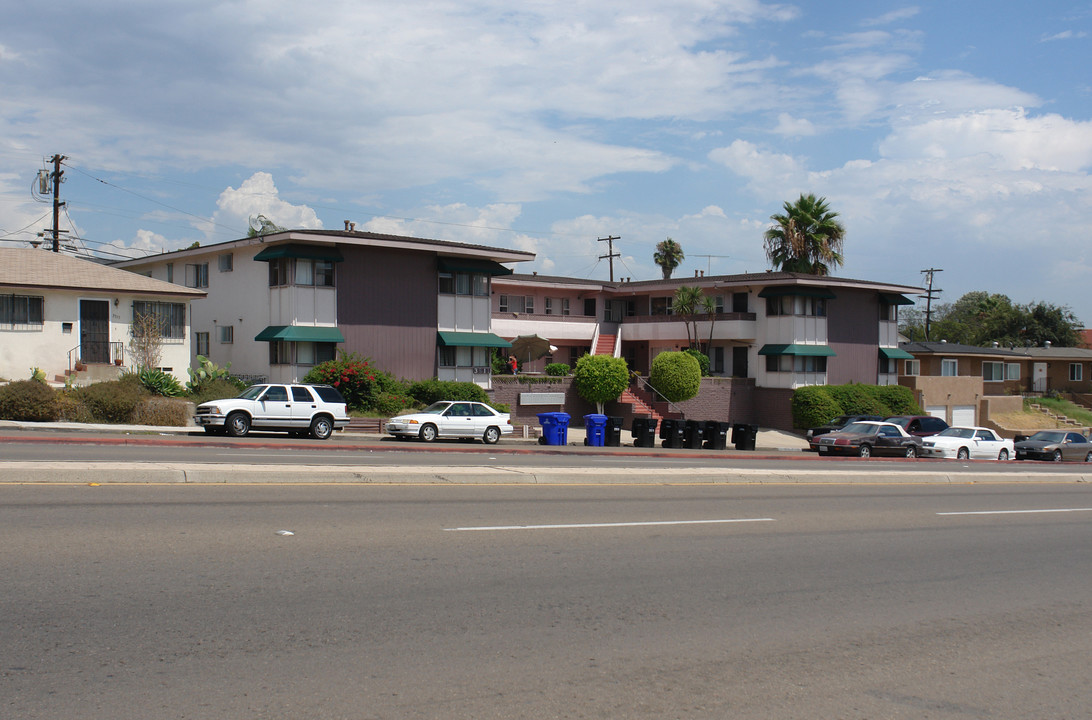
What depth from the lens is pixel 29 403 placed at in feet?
88.5

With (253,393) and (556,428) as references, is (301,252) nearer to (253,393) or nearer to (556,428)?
(253,393)

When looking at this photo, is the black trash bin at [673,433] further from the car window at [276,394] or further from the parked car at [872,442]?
the car window at [276,394]

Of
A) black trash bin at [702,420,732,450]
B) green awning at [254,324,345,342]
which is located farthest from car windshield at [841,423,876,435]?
green awning at [254,324,345,342]

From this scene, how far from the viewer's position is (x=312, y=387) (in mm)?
27797

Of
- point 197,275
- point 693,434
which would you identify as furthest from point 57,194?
point 693,434

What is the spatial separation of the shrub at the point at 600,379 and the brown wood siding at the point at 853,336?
1502 cm

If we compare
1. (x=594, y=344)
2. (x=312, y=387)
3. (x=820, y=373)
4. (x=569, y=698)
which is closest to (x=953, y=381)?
(x=820, y=373)

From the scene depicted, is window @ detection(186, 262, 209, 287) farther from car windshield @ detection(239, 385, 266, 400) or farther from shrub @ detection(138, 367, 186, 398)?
car windshield @ detection(239, 385, 266, 400)

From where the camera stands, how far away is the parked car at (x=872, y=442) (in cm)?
3397

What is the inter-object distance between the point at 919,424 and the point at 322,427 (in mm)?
25240

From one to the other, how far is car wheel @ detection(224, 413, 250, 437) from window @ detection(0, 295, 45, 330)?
10753 millimetres

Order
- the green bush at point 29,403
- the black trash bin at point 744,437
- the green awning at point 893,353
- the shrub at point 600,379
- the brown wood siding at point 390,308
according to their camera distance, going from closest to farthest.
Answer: the green bush at point 29,403 → the black trash bin at point 744,437 → the brown wood siding at point 390,308 → the shrub at point 600,379 → the green awning at point 893,353

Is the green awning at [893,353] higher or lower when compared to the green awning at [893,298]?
lower

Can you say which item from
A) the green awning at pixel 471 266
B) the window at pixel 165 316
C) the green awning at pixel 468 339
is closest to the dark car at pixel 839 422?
the green awning at pixel 468 339
